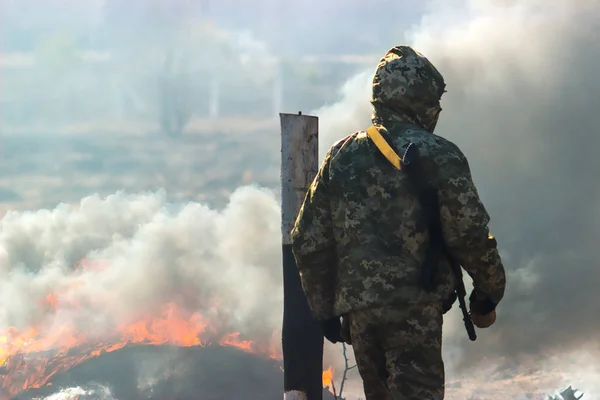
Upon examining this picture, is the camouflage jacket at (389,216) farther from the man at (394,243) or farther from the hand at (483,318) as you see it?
the hand at (483,318)

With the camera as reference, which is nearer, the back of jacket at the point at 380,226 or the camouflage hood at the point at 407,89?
the back of jacket at the point at 380,226

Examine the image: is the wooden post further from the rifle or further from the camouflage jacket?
the rifle

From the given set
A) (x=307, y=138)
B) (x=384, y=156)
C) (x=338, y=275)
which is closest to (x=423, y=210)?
(x=384, y=156)

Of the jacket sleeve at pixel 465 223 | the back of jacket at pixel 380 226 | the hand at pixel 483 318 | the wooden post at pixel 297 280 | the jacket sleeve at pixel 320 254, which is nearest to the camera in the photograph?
the jacket sleeve at pixel 465 223

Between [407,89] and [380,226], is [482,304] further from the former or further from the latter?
[407,89]

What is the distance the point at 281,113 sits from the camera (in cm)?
803

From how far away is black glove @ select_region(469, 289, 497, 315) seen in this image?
16.2 ft

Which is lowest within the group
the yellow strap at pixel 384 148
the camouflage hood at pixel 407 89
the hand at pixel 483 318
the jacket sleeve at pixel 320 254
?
the hand at pixel 483 318

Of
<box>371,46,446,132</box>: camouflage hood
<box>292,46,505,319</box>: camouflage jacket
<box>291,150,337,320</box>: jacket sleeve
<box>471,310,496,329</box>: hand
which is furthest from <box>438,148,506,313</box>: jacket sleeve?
<box>291,150,337,320</box>: jacket sleeve

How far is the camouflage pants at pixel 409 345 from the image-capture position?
188 inches

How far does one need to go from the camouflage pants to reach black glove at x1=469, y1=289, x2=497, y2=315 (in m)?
0.28

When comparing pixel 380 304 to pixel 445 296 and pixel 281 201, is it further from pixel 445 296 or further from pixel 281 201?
pixel 281 201

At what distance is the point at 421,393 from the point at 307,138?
3989 millimetres

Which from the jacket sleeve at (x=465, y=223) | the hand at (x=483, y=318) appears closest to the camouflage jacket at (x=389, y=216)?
the jacket sleeve at (x=465, y=223)
